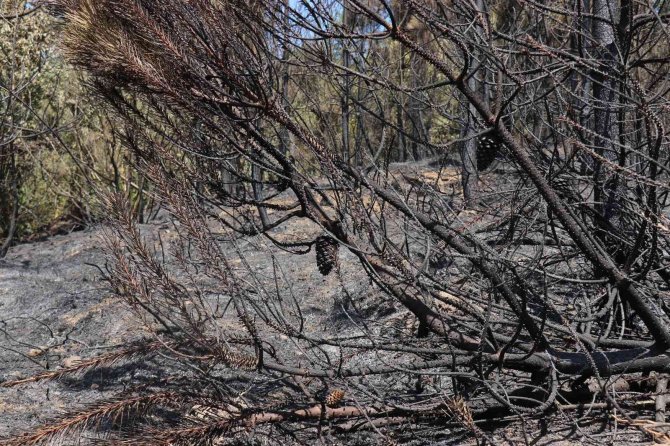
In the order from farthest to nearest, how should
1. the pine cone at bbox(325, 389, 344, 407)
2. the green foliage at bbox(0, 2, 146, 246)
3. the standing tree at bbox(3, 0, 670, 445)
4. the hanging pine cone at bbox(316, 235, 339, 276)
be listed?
1. the green foliage at bbox(0, 2, 146, 246)
2. the hanging pine cone at bbox(316, 235, 339, 276)
3. the pine cone at bbox(325, 389, 344, 407)
4. the standing tree at bbox(3, 0, 670, 445)

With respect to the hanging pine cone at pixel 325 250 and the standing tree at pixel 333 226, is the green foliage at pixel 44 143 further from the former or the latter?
the standing tree at pixel 333 226

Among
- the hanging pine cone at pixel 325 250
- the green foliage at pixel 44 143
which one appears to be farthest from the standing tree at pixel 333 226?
the green foliage at pixel 44 143

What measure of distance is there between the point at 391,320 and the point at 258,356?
75.9 inches

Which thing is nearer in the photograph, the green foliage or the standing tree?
the standing tree

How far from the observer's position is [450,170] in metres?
9.71

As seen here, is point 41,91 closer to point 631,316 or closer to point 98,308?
point 98,308

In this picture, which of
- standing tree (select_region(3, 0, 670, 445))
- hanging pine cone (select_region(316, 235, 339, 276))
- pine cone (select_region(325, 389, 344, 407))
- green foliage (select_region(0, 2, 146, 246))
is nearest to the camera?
standing tree (select_region(3, 0, 670, 445))

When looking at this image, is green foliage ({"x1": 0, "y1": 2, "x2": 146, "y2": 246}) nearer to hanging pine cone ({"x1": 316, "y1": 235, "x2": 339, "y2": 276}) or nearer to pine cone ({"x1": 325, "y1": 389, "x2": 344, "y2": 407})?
hanging pine cone ({"x1": 316, "y1": 235, "x2": 339, "y2": 276})

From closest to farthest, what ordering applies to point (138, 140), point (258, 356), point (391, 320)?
point (258, 356), point (138, 140), point (391, 320)

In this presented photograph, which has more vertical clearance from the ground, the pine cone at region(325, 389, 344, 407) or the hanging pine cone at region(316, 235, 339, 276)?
the hanging pine cone at region(316, 235, 339, 276)

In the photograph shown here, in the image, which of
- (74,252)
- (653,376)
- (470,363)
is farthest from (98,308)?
(653,376)

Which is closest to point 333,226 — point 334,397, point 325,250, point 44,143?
point 325,250

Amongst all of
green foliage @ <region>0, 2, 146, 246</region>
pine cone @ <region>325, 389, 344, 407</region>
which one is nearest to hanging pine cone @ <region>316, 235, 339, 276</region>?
pine cone @ <region>325, 389, 344, 407</region>

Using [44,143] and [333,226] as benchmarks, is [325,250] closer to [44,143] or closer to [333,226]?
[333,226]
